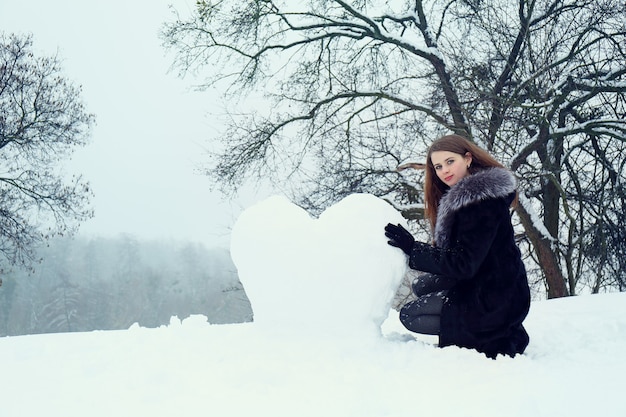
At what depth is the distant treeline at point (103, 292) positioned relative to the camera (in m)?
29.5

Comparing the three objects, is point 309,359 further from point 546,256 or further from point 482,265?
point 546,256

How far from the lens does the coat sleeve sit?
2635 mm

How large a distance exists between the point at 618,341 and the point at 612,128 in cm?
485

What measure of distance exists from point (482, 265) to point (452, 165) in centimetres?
61

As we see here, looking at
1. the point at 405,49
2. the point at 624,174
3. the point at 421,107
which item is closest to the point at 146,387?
the point at 421,107

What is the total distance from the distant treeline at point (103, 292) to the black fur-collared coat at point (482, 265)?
21.0 m

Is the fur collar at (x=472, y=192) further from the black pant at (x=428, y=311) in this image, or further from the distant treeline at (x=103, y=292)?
the distant treeline at (x=103, y=292)

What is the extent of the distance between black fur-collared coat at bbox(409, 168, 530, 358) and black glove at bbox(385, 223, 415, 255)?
1.5 inches

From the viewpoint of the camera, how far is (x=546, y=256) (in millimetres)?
7543

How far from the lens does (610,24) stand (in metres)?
6.80

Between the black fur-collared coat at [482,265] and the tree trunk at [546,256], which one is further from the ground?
the tree trunk at [546,256]

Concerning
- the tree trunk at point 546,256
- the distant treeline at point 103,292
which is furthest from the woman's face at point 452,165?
the distant treeline at point 103,292

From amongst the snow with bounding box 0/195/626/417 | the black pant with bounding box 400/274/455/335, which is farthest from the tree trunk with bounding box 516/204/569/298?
the black pant with bounding box 400/274/455/335

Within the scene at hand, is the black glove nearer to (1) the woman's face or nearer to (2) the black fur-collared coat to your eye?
(2) the black fur-collared coat
